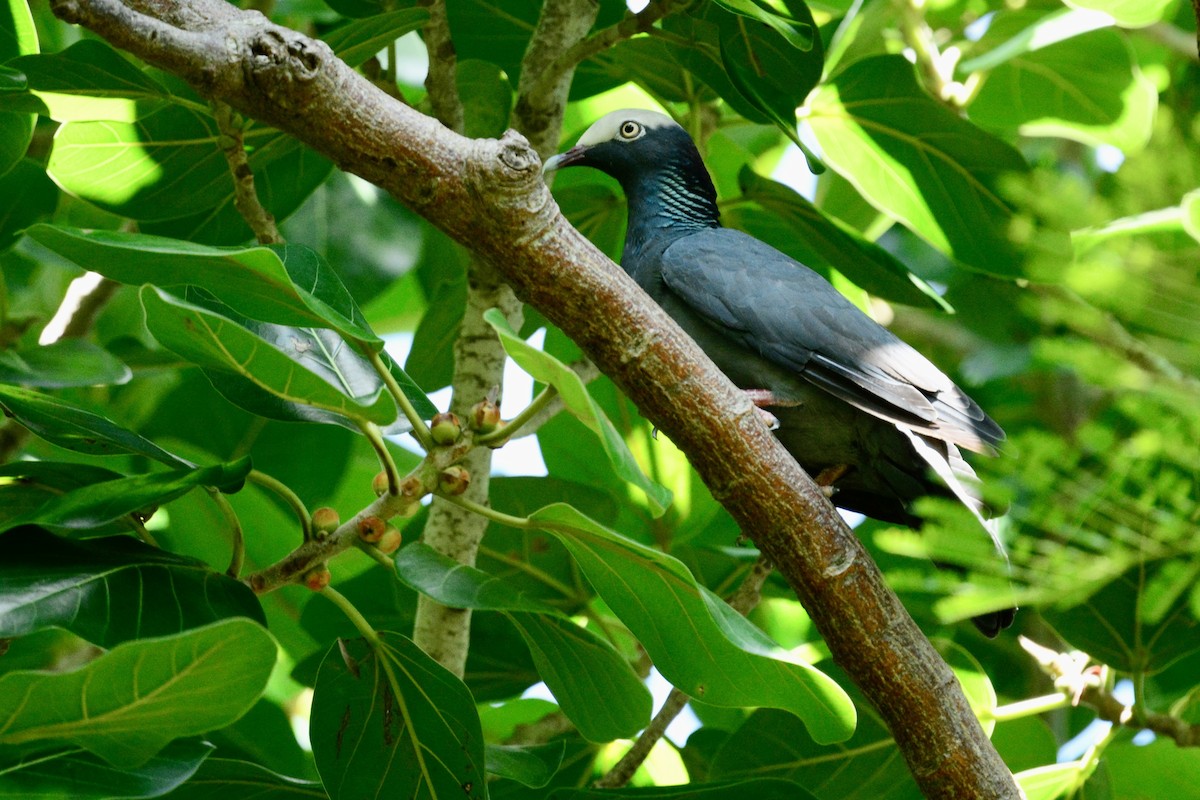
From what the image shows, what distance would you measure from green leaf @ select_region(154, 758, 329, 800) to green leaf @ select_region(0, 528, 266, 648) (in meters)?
0.43

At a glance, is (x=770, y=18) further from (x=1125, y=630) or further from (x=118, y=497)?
(x=1125, y=630)

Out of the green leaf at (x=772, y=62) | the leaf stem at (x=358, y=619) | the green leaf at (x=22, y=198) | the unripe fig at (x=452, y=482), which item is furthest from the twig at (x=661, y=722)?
the green leaf at (x=22, y=198)

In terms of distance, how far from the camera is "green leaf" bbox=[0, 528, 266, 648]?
1.87m

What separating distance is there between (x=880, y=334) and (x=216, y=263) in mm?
1680

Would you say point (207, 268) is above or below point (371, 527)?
above

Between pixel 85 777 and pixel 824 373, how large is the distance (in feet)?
5.82

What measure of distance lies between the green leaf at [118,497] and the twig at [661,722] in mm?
1172

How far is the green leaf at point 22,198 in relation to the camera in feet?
10.5

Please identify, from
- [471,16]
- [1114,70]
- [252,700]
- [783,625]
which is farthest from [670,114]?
[252,700]

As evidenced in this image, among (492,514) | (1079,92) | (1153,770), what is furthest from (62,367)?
(1079,92)

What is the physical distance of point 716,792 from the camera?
2.33 m

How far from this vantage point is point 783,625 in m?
3.62

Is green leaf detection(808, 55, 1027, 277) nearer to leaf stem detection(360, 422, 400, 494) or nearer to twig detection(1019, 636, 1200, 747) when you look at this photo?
twig detection(1019, 636, 1200, 747)

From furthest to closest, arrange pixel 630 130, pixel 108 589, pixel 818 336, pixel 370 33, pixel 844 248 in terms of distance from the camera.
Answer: pixel 630 130 → pixel 844 248 → pixel 818 336 → pixel 370 33 → pixel 108 589
